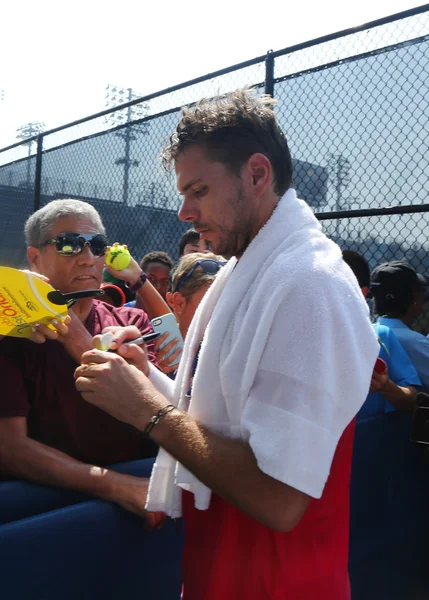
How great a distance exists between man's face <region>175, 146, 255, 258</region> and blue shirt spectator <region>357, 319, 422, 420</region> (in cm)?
187

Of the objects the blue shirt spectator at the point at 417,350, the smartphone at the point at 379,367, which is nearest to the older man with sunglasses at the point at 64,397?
the smartphone at the point at 379,367

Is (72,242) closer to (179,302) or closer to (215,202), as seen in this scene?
(179,302)

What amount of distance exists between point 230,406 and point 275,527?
0.26 m

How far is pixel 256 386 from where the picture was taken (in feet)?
3.90

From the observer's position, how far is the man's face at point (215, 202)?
144 centimetres

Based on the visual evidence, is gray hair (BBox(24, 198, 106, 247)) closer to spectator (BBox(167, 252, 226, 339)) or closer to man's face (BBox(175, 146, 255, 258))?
spectator (BBox(167, 252, 226, 339))

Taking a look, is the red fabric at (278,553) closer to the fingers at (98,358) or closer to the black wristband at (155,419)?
the black wristband at (155,419)

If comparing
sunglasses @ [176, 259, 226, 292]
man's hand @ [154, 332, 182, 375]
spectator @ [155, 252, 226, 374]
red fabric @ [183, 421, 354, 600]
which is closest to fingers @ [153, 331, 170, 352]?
man's hand @ [154, 332, 182, 375]

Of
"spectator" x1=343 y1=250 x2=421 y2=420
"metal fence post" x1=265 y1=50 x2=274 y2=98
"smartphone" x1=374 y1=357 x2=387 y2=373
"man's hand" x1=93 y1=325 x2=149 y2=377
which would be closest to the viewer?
"man's hand" x1=93 y1=325 x2=149 y2=377

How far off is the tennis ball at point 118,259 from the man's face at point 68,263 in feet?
2.52

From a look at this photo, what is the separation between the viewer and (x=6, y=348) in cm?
194

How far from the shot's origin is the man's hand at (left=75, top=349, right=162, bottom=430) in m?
1.32

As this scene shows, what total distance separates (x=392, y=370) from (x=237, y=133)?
6.72ft

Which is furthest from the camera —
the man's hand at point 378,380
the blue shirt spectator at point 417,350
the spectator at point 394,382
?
the blue shirt spectator at point 417,350
